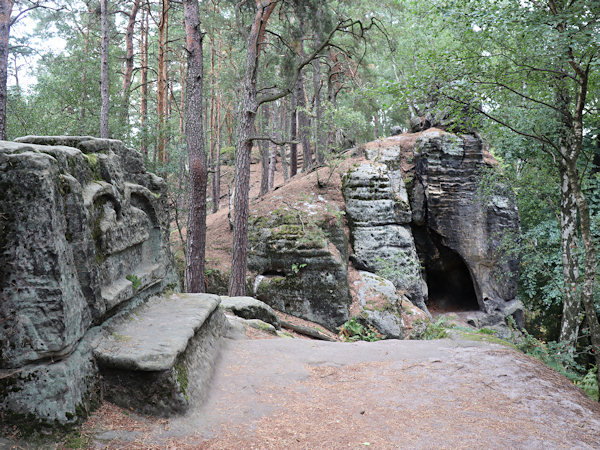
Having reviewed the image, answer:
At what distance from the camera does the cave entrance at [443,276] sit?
14914 millimetres

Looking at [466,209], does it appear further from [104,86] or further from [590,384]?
[104,86]

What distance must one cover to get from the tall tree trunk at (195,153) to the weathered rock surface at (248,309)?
4.88 feet

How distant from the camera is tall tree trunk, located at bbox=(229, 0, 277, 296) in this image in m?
9.38

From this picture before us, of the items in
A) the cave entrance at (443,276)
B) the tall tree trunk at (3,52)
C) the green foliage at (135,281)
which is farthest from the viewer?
the cave entrance at (443,276)

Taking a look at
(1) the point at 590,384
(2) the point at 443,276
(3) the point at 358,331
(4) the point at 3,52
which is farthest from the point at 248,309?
(2) the point at 443,276

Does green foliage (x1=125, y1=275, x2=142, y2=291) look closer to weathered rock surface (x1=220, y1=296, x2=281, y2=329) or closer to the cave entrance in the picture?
weathered rock surface (x1=220, y1=296, x2=281, y2=329)

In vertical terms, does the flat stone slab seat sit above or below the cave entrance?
above

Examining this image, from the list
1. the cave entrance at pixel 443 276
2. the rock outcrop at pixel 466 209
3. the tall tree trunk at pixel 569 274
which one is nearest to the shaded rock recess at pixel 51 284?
the tall tree trunk at pixel 569 274

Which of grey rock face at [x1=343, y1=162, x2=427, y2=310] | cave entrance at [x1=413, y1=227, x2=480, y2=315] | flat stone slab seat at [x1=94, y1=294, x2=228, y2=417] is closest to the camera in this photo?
flat stone slab seat at [x1=94, y1=294, x2=228, y2=417]

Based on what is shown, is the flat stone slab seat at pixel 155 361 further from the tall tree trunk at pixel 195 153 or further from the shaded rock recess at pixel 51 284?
the tall tree trunk at pixel 195 153

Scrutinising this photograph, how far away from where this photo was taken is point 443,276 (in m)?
16.3

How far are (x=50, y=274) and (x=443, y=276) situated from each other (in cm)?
1570

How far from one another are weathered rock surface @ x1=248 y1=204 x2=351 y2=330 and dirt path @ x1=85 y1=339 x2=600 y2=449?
5.14 meters

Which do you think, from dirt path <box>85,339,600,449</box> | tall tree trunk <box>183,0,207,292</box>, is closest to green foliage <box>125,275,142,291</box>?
dirt path <box>85,339,600,449</box>
